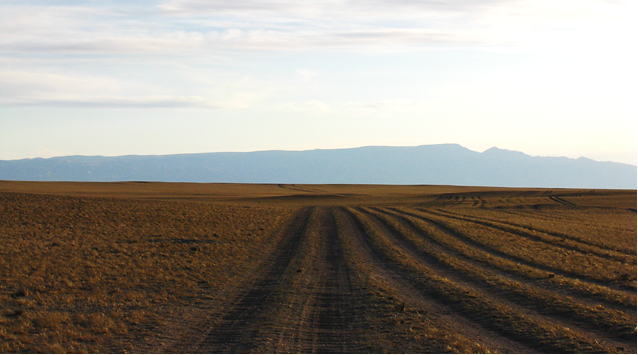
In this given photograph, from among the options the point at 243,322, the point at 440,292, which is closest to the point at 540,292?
the point at 440,292

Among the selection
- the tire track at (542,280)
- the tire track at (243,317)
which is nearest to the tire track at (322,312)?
the tire track at (243,317)

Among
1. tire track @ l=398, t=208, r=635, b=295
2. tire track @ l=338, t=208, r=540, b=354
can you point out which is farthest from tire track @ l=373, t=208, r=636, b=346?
tire track @ l=338, t=208, r=540, b=354

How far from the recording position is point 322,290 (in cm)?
1845

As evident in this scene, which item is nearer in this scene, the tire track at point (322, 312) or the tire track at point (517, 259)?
the tire track at point (322, 312)

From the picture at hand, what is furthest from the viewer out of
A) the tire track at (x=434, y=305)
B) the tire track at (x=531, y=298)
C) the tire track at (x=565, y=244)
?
the tire track at (x=531, y=298)

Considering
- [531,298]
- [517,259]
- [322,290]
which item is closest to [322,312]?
[322,290]

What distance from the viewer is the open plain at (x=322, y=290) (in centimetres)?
1233

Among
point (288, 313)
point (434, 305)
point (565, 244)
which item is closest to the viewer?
point (288, 313)

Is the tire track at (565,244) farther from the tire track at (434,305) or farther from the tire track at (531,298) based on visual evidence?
the tire track at (434,305)

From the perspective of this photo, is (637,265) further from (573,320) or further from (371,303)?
(371,303)

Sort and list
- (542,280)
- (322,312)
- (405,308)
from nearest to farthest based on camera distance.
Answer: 1. (322,312)
2. (405,308)
3. (542,280)

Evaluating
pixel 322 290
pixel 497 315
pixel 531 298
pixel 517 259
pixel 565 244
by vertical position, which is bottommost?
pixel 322 290

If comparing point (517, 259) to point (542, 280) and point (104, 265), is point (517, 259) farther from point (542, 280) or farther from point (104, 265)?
point (104, 265)

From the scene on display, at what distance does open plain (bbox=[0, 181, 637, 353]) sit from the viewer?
40.4ft
